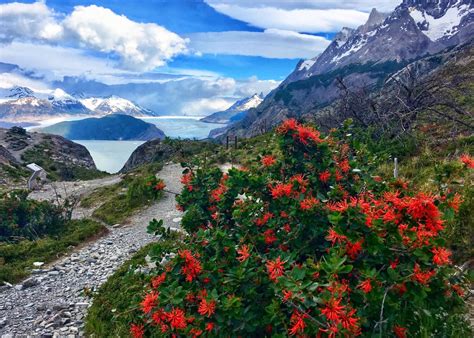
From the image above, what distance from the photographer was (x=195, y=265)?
419 centimetres

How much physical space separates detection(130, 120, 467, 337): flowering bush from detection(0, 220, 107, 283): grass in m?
8.73

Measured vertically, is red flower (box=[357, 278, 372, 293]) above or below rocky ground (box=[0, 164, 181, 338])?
above

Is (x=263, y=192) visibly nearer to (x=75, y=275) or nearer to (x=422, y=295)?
Result: (x=422, y=295)

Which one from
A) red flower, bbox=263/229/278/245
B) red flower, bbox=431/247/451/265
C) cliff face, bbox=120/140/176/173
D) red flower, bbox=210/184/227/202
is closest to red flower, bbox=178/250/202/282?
red flower, bbox=263/229/278/245

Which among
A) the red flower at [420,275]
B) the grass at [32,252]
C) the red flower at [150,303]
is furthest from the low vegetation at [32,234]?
the red flower at [420,275]

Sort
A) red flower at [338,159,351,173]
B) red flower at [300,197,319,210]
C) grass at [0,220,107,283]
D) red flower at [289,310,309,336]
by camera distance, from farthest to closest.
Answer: grass at [0,220,107,283] → red flower at [338,159,351,173] → red flower at [300,197,319,210] → red flower at [289,310,309,336]

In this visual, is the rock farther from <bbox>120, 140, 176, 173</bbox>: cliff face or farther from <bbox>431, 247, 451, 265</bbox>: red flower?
<bbox>120, 140, 176, 173</bbox>: cliff face

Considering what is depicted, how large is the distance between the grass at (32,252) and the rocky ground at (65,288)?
0.43 m


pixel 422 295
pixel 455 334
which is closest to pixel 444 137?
pixel 455 334

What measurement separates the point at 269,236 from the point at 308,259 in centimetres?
128

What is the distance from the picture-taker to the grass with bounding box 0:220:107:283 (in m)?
11.7

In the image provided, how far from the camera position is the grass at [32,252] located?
38.5 ft

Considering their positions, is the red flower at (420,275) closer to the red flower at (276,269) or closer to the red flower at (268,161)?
the red flower at (276,269)

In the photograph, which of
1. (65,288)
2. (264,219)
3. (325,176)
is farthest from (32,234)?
(325,176)
